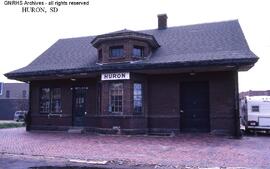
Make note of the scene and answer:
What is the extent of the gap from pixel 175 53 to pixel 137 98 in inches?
138

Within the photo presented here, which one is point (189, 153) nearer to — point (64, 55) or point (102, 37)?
point (102, 37)

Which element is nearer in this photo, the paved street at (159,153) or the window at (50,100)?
the paved street at (159,153)

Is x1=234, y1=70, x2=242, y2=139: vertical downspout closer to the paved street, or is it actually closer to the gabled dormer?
the paved street

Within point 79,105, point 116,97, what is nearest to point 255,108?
point 116,97

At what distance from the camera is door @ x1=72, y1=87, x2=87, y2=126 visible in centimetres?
2119

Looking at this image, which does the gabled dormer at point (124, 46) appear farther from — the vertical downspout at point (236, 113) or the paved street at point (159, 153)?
the paved street at point (159, 153)

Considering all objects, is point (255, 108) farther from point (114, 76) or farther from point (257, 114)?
point (114, 76)

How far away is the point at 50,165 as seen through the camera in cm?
945

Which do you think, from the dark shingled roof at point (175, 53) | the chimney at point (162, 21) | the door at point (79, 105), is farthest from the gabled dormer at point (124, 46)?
the chimney at point (162, 21)

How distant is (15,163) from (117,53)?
1089 cm

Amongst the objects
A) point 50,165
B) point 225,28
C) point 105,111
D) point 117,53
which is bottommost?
point 50,165

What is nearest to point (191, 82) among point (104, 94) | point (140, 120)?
point (140, 120)

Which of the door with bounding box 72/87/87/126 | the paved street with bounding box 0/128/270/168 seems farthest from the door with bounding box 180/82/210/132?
the door with bounding box 72/87/87/126

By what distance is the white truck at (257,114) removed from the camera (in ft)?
62.4
